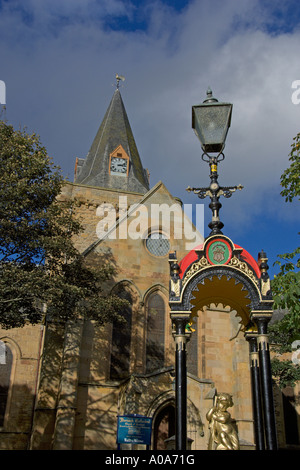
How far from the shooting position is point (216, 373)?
2022cm

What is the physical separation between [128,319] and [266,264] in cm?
1260

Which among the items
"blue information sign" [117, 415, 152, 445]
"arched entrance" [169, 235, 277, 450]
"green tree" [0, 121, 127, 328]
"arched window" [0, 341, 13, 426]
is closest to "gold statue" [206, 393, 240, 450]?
"arched entrance" [169, 235, 277, 450]

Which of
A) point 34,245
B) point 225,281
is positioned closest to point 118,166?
point 34,245

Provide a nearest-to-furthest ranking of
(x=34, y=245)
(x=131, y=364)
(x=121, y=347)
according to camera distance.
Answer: (x=34, y=245), (x=131, y=364), (x=121, y=347)

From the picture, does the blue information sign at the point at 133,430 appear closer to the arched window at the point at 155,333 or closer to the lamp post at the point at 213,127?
the arched window at the point at 155,333

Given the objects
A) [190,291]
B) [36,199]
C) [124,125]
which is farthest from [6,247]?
[124,125]

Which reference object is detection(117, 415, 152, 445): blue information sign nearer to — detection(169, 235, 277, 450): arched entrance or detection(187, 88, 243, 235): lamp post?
detection(169, 235, 277, 450): arched entrance

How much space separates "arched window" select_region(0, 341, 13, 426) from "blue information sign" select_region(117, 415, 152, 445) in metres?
12.8

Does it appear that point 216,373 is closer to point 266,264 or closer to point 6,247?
point 6,247

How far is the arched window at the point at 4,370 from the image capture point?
2445cm

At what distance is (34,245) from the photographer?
15812mm

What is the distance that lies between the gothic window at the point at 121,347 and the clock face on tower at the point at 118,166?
1767 cm

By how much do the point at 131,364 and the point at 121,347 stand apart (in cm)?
91

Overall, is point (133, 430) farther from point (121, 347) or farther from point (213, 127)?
point (213, 127)
